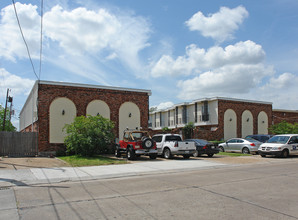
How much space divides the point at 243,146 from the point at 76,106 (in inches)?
557

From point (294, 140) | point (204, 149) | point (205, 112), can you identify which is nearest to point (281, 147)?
point (294, 140)

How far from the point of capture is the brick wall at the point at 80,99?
2073 cm

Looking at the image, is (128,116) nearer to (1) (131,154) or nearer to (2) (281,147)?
(1) (131,154)

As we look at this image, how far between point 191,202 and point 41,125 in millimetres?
16644

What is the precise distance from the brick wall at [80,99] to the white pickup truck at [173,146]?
18.1ft

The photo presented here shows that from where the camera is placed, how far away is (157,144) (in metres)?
19.5

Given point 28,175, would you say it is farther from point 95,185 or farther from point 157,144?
point 157,144

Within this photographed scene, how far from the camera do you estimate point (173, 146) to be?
59.6 feet

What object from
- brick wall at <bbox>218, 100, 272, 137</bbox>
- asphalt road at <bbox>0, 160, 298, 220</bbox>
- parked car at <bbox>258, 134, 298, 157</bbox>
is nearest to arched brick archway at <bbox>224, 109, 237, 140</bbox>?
brick wall at <bbox>218, 100, 272, 137</bbox>

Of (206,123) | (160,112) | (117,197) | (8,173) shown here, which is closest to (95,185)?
(117,197)

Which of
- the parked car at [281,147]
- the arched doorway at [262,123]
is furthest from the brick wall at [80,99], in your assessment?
the arched doorway at [262,123]

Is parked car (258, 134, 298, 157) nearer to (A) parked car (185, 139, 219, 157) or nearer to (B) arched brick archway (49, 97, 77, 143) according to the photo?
(A) parked car (185, 139, 219, 157)

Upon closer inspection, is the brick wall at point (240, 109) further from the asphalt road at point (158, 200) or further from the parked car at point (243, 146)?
the asphalt road at point (158, 200)

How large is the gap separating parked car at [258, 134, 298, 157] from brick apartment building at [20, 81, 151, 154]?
10.1 metres
